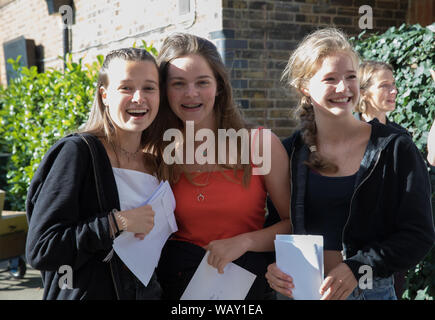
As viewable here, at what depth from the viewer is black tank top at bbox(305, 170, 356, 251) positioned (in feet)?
5.86

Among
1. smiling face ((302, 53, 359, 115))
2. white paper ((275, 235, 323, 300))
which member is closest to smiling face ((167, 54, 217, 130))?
smiling face ((302, 53, 359, 115))

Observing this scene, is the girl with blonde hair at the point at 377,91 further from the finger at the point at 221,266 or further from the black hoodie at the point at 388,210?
the finger at the point at 221,266

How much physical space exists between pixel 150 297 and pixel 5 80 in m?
9.93

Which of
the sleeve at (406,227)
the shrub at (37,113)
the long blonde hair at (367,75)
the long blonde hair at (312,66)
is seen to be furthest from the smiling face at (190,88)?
the shrub at (37,113)

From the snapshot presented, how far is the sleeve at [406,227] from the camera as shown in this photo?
165 cm

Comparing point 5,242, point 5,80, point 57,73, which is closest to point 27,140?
point 57,73

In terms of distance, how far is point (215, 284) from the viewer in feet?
6.25

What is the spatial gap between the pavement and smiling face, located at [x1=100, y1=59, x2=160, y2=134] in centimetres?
359

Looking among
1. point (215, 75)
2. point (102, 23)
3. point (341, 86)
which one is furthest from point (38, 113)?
point (341, 86)

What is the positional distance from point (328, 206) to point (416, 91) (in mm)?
2177

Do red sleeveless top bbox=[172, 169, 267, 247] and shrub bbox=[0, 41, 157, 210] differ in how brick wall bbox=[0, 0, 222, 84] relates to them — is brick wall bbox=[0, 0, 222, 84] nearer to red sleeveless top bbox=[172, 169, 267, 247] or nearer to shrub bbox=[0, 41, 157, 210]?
shrub bbox=[0, 41, 157, 210]

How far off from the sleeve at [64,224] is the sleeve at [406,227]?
3.01 feet

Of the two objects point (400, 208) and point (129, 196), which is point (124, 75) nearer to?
point (129, 196)

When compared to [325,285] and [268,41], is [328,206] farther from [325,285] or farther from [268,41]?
[268,41]
